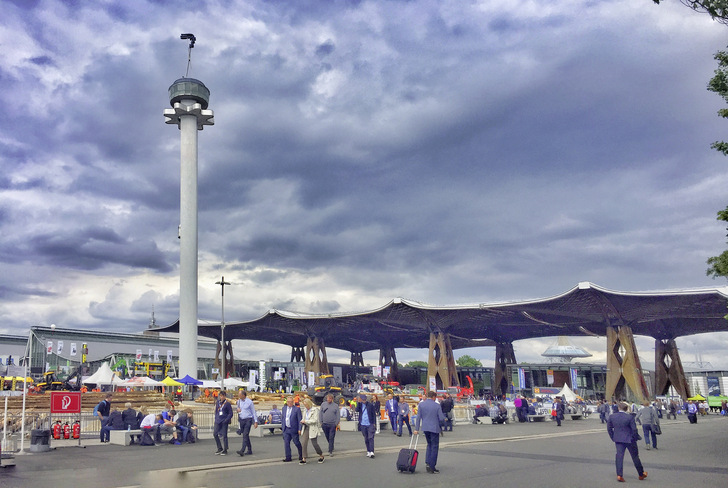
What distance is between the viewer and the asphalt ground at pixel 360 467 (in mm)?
10281

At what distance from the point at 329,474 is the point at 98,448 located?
9.61 metres

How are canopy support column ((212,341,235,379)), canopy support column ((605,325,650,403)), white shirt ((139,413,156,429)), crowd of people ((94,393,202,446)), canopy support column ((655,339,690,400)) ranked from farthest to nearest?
canopy support column ((212,341,235,379)) → canopy support column ((655,339,690,400)) → canopy support column ((605,325,650,403)) → crowd of people ((94,393,202,446)) → white shirt ((139,413,156,429))

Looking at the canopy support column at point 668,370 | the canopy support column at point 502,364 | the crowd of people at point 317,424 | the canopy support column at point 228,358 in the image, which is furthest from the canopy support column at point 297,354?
the crowd of people at point 317,424

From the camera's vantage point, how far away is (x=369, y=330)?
92875 mm

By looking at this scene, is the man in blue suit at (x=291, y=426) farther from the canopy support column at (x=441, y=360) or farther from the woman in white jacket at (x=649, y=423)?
the canopy support column at (x=441, y=360)

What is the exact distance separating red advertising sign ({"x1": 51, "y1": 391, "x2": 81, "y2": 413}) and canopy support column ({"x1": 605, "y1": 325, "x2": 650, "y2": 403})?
56.8m

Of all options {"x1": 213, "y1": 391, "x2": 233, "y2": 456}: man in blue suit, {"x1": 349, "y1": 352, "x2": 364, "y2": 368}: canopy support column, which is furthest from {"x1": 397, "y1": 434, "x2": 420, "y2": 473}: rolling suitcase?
{"x1": 349, "y1": 352, "x2": 364, "y2": 368}: canopy support column

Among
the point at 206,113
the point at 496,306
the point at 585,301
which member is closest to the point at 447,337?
the point at 496,306

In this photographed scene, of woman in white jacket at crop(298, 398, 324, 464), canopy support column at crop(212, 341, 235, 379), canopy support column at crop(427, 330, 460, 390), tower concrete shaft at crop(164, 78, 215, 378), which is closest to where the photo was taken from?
woman in white jacket at crop(298, 398, 324, 464)

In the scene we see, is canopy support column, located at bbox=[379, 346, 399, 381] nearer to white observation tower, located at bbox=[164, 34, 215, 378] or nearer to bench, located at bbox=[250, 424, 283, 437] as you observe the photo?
white observation tower, located at bbox=[164, 34, 215, 378]

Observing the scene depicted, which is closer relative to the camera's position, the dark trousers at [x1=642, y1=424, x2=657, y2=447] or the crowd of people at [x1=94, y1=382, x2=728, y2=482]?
the crowd of people at [x1=94, y1=382, x2=728, y2=482]

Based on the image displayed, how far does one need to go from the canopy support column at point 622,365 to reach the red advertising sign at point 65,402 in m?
56.8

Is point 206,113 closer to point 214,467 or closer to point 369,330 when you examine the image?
point 369,330

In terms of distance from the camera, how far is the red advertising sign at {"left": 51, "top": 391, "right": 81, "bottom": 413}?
17.7m
